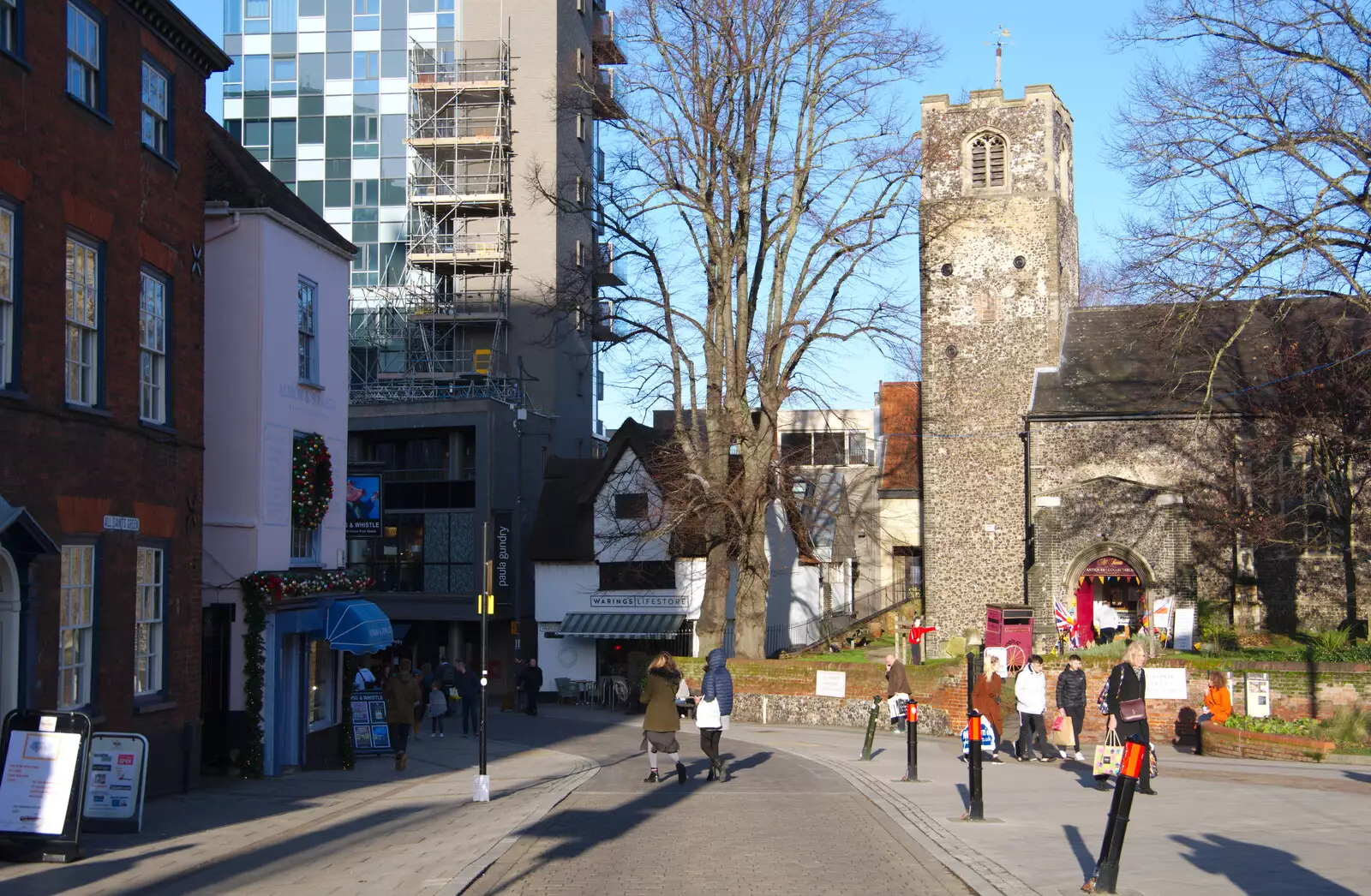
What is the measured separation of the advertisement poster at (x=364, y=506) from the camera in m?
29.0

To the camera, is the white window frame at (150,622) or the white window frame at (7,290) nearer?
the white window frame at (7,290)

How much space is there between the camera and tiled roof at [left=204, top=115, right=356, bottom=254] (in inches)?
795

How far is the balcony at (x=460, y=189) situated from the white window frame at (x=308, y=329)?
32088 millimetres

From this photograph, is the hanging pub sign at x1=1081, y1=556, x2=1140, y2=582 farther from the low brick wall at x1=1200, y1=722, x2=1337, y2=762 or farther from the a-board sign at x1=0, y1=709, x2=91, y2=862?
the a-board sign at x1=0, y1=709, x2=91, y2=862

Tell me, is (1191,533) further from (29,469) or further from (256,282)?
(29,469)

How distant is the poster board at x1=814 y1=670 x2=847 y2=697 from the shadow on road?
683 inches

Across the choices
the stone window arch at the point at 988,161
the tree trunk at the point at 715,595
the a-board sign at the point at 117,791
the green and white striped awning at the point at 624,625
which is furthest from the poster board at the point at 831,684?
the stone window arch at the point at 988,161

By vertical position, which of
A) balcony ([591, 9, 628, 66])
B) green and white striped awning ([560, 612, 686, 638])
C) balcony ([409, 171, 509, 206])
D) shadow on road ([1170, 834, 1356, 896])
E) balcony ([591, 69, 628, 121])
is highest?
balcony ([591, 9, 628, 66])

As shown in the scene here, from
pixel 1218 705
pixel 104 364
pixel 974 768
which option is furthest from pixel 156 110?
pixel 1218 705

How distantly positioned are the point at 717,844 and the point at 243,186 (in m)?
12.6

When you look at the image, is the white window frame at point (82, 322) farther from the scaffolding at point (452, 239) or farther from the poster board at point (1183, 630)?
the scaffolding at point (452, 239)

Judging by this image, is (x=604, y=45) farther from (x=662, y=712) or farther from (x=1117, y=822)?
(x=1117, y=822)

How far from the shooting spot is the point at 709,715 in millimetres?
18828

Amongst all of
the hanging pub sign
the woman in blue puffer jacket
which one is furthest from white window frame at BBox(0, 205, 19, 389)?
the hanging pub sign
